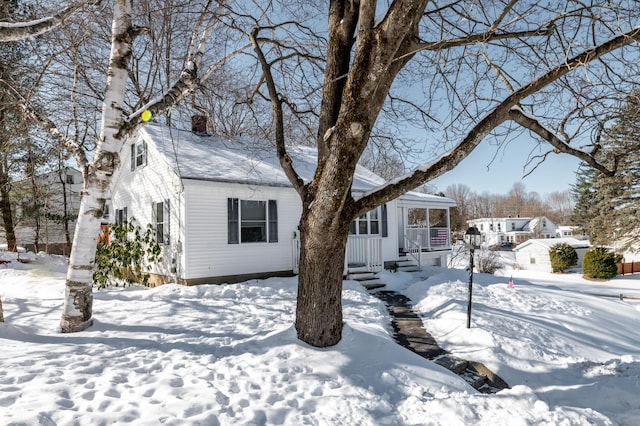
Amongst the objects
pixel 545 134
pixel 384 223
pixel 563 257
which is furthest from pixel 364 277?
pixel 563 257

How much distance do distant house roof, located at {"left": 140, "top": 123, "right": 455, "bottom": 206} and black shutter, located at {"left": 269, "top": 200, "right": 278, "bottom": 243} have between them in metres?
0.75

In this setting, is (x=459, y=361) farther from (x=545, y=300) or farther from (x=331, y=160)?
(x=545, y=300)

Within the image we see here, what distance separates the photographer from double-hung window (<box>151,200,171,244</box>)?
10711 mm

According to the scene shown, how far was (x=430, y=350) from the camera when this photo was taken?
5879 mm

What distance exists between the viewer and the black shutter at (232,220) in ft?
34.2

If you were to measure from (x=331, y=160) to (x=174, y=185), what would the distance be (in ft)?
→ 24.9

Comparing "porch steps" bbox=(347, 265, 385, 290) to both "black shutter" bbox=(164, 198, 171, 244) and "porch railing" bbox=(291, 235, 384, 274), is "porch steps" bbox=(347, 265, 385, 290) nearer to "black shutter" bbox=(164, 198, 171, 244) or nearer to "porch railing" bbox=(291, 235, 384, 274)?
"porch railing" bbox=(291, 235, 384, 274)

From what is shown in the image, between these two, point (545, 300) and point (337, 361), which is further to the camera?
point (545, 300)

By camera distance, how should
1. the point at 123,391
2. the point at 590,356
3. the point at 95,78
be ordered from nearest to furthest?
the point at 123,391 → the point at 590,356 → the point at 95,78

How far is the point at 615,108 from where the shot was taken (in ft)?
17.3

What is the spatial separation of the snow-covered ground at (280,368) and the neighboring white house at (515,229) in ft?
158

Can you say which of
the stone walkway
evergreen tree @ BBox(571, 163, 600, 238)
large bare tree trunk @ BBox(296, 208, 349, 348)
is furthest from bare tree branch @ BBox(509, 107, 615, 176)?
evergreen tree @ BBox(571, 163, 600, 238)

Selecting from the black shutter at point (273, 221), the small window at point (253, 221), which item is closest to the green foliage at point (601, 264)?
the black shutter at point (273, 221)

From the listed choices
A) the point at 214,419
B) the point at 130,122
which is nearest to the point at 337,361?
the point at 214,419
